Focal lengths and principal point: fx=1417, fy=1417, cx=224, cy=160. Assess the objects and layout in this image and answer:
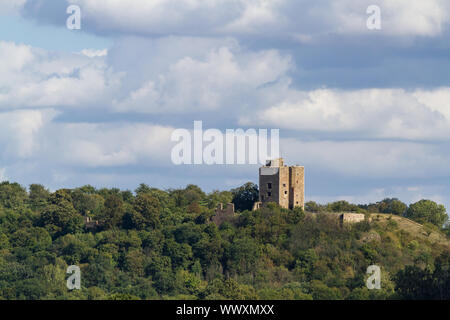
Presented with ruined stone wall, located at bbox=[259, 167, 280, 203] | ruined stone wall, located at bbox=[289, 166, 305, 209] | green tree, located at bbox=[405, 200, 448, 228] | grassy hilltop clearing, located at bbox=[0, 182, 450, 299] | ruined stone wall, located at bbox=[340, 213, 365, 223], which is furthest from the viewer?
green tree, located at bbox=[405, 200, 448, 228]

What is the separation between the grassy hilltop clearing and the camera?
10350cm

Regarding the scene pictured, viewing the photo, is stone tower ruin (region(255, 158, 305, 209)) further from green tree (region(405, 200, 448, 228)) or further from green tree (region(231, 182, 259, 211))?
green tree (region(405, 200, 448, 228))

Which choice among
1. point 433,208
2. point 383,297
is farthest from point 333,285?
point 433,208

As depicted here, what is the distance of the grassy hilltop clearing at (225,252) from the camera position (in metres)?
104

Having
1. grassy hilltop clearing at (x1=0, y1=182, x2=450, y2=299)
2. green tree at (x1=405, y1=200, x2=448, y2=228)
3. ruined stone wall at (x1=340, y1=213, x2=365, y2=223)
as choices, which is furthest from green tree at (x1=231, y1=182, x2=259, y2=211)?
green tree at (x1=405, y1=200, x2=448, y2=228)

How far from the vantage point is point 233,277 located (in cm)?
10831

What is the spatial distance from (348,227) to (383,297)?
1147 cm

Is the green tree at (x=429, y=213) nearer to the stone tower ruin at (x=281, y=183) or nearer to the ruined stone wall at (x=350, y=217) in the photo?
the ruined stone wall at (x=350, y=217)

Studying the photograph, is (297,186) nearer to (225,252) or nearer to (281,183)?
(281,183)

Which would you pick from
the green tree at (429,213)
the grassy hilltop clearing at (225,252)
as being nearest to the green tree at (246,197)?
the grassy hilltop clearing at (225,252)

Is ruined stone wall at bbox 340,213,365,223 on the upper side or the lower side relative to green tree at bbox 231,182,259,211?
lower

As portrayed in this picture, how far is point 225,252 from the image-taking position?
360ft

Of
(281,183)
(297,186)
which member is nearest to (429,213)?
(297,186)

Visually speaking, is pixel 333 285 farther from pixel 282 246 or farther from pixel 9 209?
pixel 9 209
